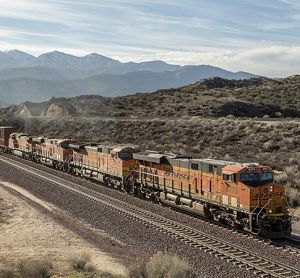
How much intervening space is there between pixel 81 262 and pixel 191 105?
80.5m

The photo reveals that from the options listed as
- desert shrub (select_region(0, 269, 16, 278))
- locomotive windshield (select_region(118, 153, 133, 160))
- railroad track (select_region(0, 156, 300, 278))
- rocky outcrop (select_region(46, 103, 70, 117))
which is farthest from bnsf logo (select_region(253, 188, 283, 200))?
rocky outcrop (select_region(46, 103, 70, 117))

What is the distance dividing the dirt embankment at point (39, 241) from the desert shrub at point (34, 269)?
621mm

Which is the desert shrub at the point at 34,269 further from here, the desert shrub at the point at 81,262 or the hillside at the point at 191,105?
the hillside at the point at 191,105

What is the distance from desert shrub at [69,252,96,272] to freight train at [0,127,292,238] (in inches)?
296

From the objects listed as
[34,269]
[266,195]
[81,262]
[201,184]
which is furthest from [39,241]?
Answer: [266,195]

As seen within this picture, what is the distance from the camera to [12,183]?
36281 mm

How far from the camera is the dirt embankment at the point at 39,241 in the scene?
16.9 meters

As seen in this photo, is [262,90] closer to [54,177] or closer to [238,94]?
[238,94]

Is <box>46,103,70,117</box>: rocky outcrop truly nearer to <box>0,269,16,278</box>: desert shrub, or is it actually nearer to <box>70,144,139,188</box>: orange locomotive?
<box>70,144,139,188</box>: orange locomotive

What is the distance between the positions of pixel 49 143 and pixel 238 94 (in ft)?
222

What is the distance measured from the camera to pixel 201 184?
78.9 feet

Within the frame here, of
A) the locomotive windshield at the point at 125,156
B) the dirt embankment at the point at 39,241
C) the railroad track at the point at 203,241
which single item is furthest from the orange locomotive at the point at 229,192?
the dirt embankment at the point at 39,241

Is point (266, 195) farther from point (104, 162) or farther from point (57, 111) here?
point (57, 111)

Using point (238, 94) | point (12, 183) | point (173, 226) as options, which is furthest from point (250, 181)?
point (238, 94)
